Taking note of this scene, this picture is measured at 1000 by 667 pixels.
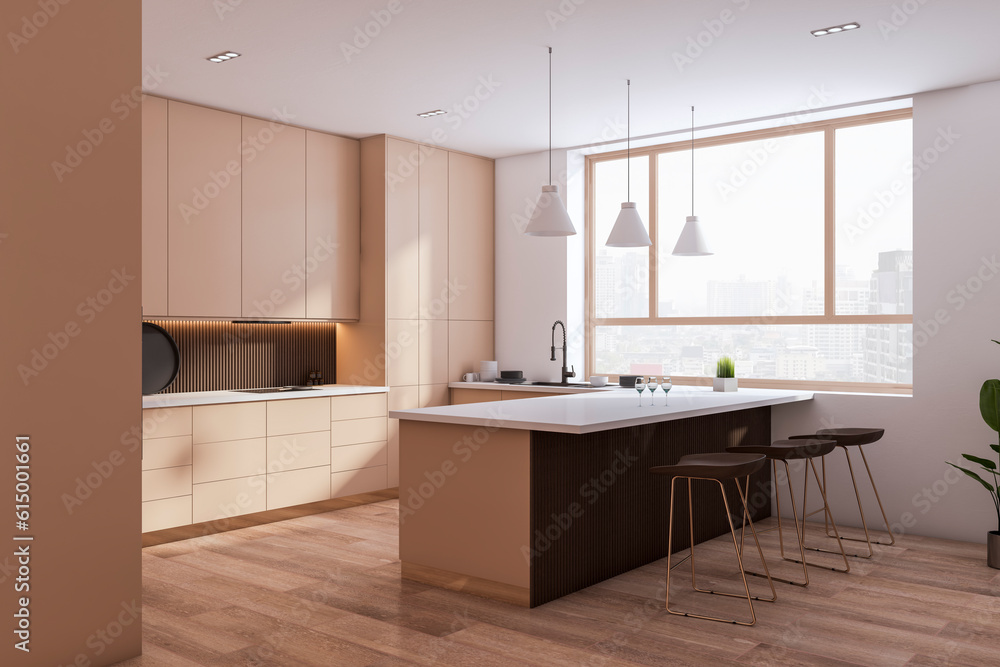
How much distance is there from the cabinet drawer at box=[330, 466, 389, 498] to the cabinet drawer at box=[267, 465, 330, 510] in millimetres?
76

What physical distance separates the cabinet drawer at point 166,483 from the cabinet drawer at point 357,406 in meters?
1.21

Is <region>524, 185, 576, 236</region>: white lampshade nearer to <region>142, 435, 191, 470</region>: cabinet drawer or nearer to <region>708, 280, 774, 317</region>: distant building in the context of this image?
<region>708, 280, 774, 317</region>: distant building

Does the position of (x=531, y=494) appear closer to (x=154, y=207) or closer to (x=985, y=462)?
(x=985, y=462)

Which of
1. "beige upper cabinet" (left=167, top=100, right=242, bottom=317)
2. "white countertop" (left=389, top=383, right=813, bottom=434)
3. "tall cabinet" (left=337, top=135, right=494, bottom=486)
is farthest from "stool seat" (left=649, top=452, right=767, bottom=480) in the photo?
"beige upper cabinet" (left=167, top=100, right=242, bottom=317)

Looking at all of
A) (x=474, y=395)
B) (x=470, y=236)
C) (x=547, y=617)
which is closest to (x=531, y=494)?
(x=547, y=617)

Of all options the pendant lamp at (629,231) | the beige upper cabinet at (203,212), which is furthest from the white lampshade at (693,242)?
the beige upper cabinet at (203,212)

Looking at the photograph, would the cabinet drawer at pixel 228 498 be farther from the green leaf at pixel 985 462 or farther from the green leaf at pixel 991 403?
the green leaf at pixel 991 403

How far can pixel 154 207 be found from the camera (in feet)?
17.5

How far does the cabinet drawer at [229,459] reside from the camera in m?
5.25

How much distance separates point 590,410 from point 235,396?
102 inches

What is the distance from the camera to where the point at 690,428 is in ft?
16.4

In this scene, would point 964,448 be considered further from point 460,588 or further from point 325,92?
point 325,92

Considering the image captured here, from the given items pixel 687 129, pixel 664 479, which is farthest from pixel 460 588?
pixel 687 129

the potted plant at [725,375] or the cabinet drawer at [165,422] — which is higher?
the potted plant at [725,375]
